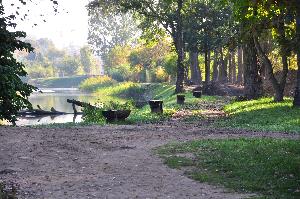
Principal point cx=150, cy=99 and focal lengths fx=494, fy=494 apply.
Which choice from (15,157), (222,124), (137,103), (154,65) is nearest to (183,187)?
(15,157)

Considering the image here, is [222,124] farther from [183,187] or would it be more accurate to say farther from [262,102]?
[183,187]

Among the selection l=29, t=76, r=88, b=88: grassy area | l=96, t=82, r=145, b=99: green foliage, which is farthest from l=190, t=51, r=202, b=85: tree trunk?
l=29, t=76, r=88, b=88: grassy area

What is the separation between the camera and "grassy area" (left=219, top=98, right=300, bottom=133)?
21.3 metres

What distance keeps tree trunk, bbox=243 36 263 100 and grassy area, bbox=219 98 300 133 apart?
5014 mm

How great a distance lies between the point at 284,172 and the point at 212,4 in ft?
133

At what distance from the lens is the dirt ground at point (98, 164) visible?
397 inches

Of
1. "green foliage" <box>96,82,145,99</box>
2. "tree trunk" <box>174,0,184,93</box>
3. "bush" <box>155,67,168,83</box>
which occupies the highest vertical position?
"tree trunk" <box>174,0,184,93</box>

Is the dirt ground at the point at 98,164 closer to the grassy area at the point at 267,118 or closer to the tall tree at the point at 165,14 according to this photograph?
the grassy area at the point at 267,118

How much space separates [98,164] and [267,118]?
44.1 ft

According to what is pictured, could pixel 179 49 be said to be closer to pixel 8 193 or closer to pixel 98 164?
pixel 98 164

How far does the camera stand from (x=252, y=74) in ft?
116

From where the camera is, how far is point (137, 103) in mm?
41344

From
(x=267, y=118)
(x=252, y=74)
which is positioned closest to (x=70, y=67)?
(x=252, y=74)

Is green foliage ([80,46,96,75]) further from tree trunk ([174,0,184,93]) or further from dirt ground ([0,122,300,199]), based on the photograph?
dirt ground ([0,122,300,199])
